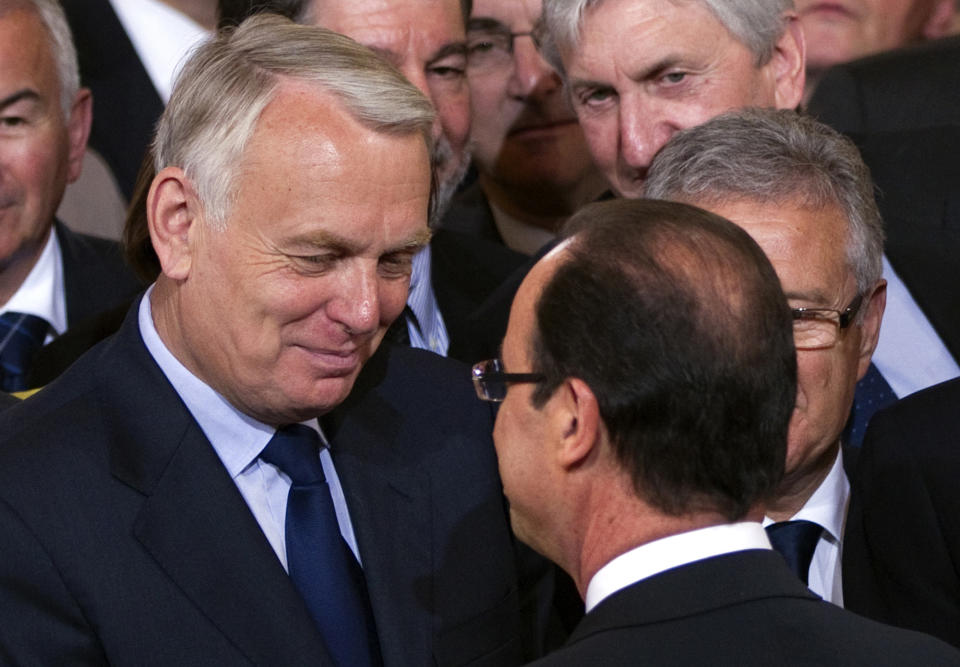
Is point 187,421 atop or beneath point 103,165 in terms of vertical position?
atop

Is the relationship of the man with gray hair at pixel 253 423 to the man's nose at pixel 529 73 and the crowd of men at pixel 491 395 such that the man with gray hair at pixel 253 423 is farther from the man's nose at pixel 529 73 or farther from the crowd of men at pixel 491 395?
the man's nose at pixel 529 73

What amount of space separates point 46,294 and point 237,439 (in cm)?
137

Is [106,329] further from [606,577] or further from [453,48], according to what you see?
[606,577]

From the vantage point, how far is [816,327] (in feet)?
8.41

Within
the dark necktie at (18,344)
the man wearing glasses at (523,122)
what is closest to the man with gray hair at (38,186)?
the dark necktie at (18,344)

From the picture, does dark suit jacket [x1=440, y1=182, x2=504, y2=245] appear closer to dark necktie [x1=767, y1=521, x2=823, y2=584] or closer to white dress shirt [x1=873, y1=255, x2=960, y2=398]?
white dress shirt [x1=873, y1=255, x2=960, y2=398]

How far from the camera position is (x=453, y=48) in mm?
3383

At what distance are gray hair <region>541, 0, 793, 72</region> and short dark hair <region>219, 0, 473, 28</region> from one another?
32cm

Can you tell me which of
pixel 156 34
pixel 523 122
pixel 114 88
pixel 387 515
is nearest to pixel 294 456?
pixel 387 515

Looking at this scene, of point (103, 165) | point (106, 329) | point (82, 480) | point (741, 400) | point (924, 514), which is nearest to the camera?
point (741, 400)

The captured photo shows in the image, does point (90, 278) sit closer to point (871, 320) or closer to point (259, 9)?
point (259, 9)

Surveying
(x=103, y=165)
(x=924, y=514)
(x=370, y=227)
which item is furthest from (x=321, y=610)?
(x=103, y=165)

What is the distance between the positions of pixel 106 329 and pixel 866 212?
162 cm

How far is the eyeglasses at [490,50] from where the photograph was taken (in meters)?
4.07
